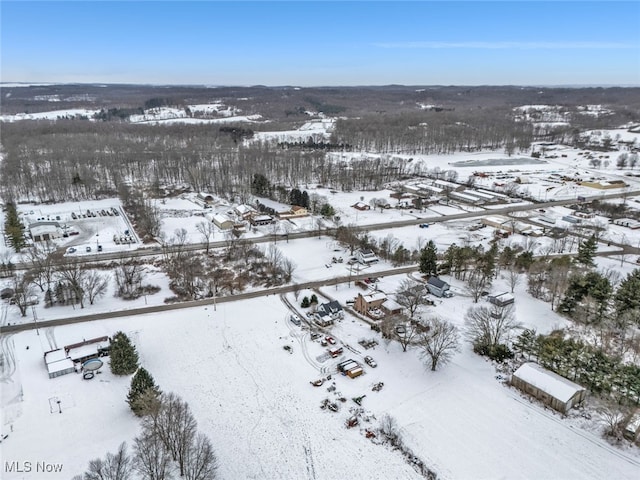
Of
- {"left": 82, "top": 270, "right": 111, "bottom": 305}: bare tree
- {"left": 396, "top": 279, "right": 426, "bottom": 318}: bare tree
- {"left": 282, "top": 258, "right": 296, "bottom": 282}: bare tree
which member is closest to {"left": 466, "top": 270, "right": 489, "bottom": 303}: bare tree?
{"left": 396, "top": 279, "right": 426, "bottom": 318}: bare tree

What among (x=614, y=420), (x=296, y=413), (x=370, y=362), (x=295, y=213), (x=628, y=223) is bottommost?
(x=296, y=413)

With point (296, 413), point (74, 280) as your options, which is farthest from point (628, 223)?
point (74, 280)

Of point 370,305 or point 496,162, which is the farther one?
point 496,162

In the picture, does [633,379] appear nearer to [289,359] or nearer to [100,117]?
[289,359]

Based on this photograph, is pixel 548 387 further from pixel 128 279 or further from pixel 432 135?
pixel 432 135

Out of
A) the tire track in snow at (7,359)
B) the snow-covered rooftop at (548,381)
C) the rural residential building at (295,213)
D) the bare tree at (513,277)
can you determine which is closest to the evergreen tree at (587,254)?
the bare tree at (513,277)

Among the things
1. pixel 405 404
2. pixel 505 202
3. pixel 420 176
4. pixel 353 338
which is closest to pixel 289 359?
pixel 353 338
